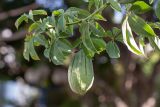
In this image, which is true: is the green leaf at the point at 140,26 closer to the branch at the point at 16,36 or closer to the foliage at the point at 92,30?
the foliage at the point at 92,30

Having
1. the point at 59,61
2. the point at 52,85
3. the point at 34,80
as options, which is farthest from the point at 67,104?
the point at 59,61

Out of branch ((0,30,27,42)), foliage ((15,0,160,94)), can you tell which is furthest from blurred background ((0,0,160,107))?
foliage ((15,0,160,94))

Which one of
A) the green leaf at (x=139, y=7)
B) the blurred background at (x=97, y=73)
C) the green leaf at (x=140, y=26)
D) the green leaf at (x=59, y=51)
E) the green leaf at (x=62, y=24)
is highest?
the green leaf at (x=139, y=7)

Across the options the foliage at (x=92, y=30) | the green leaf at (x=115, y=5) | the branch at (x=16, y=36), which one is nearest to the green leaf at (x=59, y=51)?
the foliage at (x=92, y=30)

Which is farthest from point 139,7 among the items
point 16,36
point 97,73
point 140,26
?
point 97,73

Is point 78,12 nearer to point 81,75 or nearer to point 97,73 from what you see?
point 81,75

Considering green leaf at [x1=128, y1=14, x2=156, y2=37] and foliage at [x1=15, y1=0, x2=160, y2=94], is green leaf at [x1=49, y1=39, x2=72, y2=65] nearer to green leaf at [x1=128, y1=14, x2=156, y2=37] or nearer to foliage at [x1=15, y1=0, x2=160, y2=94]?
foliage at [x1=15, y1=0, x2=160, y2=94]

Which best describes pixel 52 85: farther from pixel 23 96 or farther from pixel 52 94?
pixel 23 96
